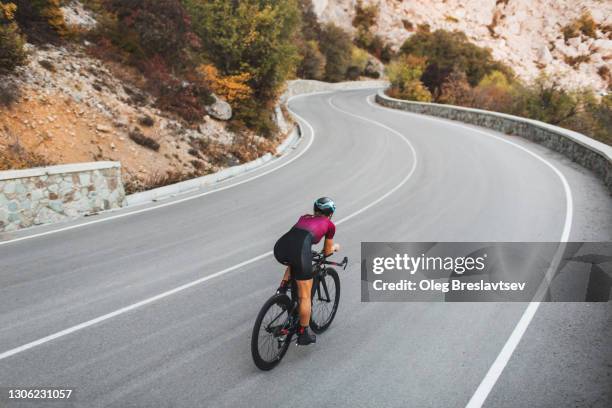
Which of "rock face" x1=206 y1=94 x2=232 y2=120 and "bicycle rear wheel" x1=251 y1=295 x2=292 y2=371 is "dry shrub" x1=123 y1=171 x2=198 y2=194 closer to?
"rock face" x1=206 y1=94 x2=232 y2=120

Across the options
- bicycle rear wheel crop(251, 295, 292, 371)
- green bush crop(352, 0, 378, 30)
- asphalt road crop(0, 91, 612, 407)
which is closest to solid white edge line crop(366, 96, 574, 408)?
asphalt road crop(0, 91, 612, 407)

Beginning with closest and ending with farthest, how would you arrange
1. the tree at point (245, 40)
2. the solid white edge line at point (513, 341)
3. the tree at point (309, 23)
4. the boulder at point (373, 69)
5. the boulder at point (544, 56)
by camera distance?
1. the solid white edge line at point (513, 341)
2. the tree at point (245, 40)
3. the tree at point (309, 23)
4. the boulder at point (373, 69)
5. the boulder at point (544, 56)

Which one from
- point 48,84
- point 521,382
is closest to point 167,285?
point 521,382

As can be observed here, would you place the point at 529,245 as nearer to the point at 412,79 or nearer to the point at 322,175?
the point at 322,175

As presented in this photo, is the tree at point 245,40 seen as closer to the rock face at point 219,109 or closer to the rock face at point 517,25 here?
the rock face at point 219,109

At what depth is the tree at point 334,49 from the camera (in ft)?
183

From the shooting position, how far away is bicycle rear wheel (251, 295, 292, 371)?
14.8 feet

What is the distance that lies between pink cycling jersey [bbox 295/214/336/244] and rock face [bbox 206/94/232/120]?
14061 mm

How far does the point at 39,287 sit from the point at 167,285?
1994 millimetres

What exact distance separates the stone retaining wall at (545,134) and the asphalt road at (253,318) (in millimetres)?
2637

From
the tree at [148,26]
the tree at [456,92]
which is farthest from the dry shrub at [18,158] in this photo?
the tree at [456,92]

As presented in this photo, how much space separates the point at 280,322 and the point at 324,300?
0.95 metres

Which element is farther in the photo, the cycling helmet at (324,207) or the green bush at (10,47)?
the green bush at (10,47)

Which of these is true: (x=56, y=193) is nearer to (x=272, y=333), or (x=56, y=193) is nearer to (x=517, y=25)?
(x=272, y=333)
